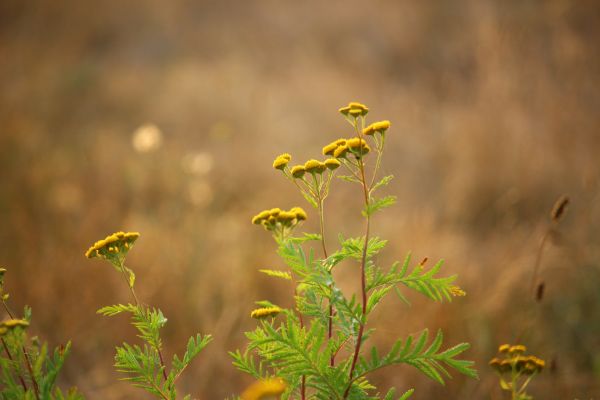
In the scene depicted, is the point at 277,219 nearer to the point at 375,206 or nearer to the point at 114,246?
the point at 375,206

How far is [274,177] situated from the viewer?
440cm

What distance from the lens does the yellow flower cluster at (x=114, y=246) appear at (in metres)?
0.81

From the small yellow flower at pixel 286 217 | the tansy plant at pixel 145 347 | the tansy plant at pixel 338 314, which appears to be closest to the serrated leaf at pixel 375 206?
the tansy plant at pixel 338 314

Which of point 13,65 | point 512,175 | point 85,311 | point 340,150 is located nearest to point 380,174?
point 512,175

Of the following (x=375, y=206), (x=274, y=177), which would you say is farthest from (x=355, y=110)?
(x=274, y=177)

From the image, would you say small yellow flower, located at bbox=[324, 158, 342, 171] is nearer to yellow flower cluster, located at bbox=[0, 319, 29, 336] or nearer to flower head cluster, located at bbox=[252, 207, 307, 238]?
flower head cluster, located at bbox=[252, 207, 307, 238]

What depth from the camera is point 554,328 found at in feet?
8.34

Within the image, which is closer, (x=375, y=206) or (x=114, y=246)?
(x=375, y=206)

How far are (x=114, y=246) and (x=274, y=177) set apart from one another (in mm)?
3579

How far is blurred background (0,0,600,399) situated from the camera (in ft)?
7.97

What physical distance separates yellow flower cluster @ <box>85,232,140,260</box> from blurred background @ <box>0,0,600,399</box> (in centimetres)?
104

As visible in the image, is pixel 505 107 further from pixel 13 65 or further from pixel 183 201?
pixel 13 65

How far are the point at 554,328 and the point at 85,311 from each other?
241 centimetres

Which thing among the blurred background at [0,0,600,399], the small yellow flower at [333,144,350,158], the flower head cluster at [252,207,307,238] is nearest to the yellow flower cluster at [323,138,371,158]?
the small yellow flower at [333,144,350,158]
